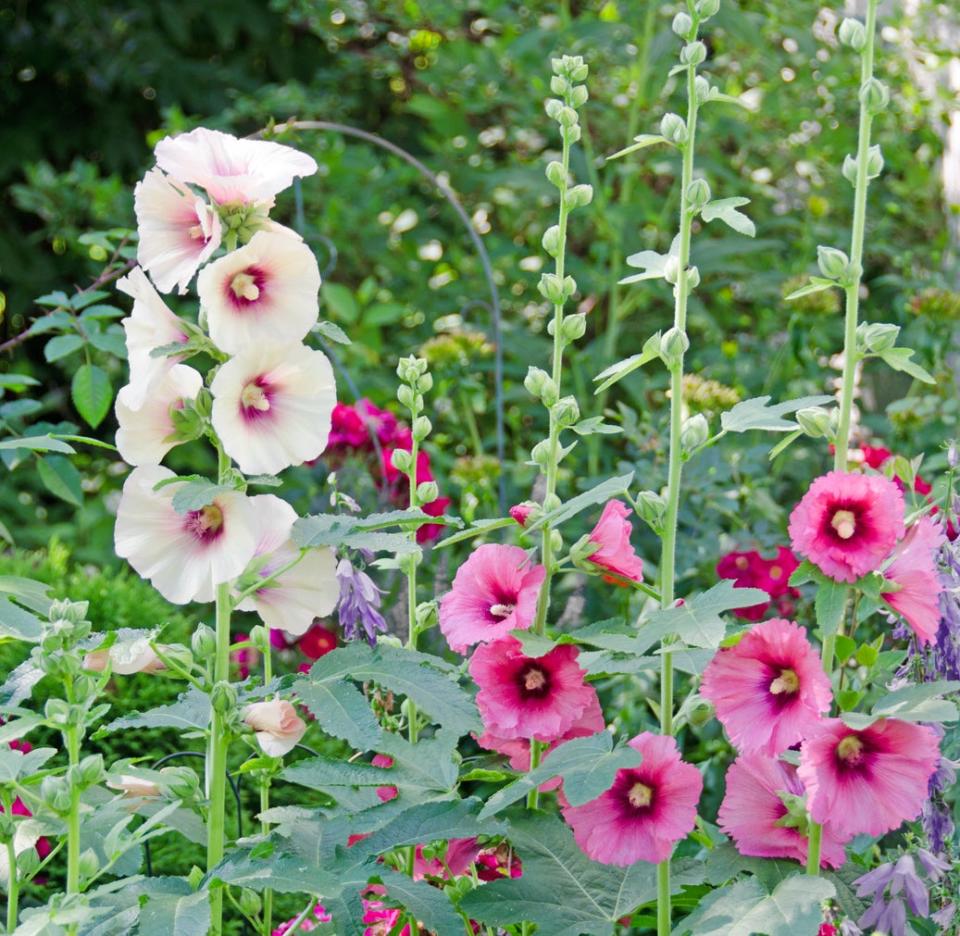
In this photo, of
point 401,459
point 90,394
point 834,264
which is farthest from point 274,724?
point 90,394

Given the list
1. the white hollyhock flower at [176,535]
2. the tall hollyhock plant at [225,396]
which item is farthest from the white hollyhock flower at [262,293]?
the white hollyhock flower at [176,535]

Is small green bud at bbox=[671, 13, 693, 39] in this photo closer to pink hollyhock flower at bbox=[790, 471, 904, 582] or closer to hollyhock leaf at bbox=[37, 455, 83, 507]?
pink hollyhock flower at bbox=[790, 471, 904, 582]

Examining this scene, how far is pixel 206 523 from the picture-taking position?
1.06 meters

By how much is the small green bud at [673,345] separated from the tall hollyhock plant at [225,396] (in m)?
0.26

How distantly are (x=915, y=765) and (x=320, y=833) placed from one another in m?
0.45

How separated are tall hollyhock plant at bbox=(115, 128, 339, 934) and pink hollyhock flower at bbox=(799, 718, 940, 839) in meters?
0.38

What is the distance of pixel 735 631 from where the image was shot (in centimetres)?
106

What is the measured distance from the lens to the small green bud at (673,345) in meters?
1.10

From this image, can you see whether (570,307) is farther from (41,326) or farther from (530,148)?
(41,326)

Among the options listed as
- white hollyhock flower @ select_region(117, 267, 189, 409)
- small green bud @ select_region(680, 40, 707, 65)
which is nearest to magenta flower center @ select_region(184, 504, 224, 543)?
white hollyhock flower @ select_region(117, 267, 189, 409)

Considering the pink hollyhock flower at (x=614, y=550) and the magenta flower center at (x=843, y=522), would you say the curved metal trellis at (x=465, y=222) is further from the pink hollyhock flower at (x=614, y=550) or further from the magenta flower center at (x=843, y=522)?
the magenta flower center at (x=843, y=522)

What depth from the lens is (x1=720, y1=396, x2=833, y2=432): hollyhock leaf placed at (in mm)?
1037

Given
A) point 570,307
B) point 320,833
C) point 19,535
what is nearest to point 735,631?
point 320,833

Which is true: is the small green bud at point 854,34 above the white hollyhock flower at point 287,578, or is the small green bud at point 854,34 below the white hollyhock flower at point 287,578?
above
